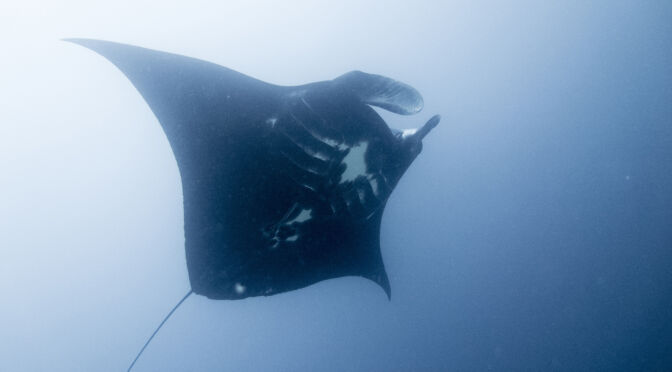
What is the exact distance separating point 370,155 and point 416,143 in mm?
305

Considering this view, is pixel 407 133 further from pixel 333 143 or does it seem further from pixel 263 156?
pixel 263 156

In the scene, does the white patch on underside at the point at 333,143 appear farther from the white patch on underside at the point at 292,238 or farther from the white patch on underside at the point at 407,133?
the white patch on underside at the point at 292,238

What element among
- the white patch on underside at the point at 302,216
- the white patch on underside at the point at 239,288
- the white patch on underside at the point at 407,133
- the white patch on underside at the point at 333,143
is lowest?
the white patch on underside at the point at 239,288

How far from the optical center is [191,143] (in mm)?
2279

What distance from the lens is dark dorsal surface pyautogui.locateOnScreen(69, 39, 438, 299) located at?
2137mm

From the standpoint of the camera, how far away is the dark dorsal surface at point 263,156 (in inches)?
84.1

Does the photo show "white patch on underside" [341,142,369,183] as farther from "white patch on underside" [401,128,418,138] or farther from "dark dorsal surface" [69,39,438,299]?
"white patch on underside" [401,128,418,138]

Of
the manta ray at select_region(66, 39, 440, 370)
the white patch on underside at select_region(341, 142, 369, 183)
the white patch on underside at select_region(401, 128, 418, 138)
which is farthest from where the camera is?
the white patch on underside at select_region(401, 128, 418, 138)

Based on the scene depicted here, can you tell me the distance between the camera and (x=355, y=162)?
89.4 inches

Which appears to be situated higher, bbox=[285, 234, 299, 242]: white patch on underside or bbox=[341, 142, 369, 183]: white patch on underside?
bbox=[341, 142, 369, 183]: white patch on underside

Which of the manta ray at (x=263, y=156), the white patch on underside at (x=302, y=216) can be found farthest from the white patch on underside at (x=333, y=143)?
the white patch on underside at (x=302, y=216)

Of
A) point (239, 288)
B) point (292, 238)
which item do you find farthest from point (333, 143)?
point (239, 288)

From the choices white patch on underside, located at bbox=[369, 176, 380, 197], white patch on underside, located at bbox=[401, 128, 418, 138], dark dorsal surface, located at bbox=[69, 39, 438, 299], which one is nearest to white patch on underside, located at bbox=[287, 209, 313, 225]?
dark dorsal surface, located at bbox=[69, 39, 438, 299]

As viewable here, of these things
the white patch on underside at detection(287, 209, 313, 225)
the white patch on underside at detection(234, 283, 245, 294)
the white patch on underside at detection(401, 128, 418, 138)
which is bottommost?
the white patch on underside at detection(234, 283, 245, 294)
